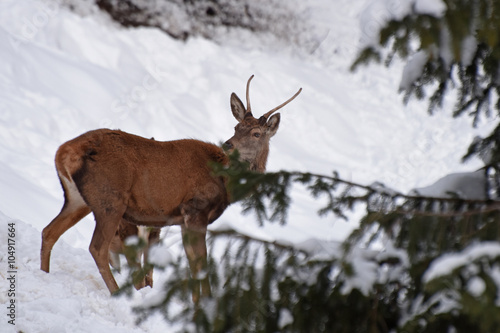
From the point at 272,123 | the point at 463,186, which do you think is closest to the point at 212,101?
the point at 272,123

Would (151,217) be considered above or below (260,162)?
below

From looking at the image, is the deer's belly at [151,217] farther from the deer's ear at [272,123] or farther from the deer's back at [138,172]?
the deer's ear at [272,123]

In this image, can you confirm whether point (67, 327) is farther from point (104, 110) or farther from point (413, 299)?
point (104, 110)

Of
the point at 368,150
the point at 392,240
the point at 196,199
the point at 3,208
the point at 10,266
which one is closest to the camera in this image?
the point at 392,240

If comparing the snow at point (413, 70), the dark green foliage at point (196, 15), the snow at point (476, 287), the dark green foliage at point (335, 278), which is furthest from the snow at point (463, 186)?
the dark green foliage at point (196, 15)

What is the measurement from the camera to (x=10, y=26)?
712 inches

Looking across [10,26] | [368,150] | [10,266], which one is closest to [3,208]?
[10,266]

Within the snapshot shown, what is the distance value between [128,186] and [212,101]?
13574 mm

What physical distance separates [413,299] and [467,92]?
1.64 metres

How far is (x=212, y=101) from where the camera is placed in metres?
19.2

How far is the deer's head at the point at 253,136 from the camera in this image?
6.63 m

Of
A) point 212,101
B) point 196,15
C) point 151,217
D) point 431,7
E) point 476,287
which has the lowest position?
point 476,287

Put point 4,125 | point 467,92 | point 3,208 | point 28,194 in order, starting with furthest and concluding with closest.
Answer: point 4,125
point 28,194
point 3,208
point 467,92

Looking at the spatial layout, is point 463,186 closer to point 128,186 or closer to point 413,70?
point 413,70
